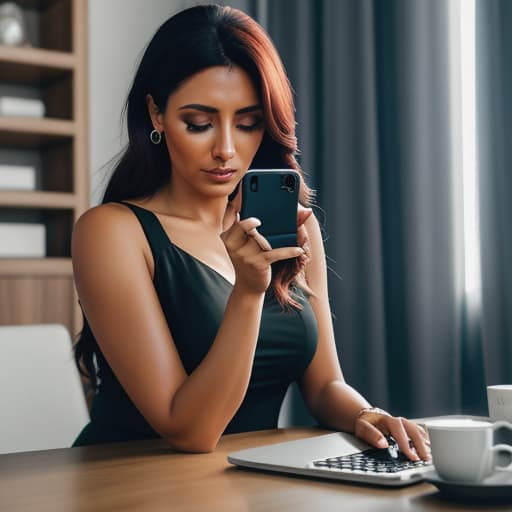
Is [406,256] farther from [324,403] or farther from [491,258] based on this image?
[324,403]

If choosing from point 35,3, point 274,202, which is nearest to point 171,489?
point 274,202

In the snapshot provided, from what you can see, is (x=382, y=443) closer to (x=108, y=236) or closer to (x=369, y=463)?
(x=369, y=463)

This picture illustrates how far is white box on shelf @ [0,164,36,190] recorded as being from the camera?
3002 mm

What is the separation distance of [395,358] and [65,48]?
1574 mm

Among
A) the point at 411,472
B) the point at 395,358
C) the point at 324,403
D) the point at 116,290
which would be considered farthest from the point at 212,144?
the point at 395,358

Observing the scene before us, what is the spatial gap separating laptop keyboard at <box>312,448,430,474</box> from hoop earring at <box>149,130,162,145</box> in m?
0.77

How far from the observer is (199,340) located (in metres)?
1.53

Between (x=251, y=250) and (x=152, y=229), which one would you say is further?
(x=152, y=229)

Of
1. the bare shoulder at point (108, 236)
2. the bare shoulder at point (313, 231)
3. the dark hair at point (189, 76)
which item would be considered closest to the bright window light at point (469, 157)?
the bare shoulder at point (313, 231)

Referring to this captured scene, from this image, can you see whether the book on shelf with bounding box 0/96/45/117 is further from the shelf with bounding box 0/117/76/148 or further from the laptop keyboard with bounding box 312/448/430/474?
the laptop keyboard with bounding box 312/448/430/474

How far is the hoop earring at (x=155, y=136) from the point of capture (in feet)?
5.33

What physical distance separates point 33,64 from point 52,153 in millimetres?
349

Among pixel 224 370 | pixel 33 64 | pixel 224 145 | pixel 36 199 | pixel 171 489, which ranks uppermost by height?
pixel 33 64

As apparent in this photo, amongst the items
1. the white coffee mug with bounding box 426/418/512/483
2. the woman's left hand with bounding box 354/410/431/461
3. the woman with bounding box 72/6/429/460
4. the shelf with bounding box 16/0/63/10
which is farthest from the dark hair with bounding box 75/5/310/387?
the shelf with bounding box 16/0/63/10
